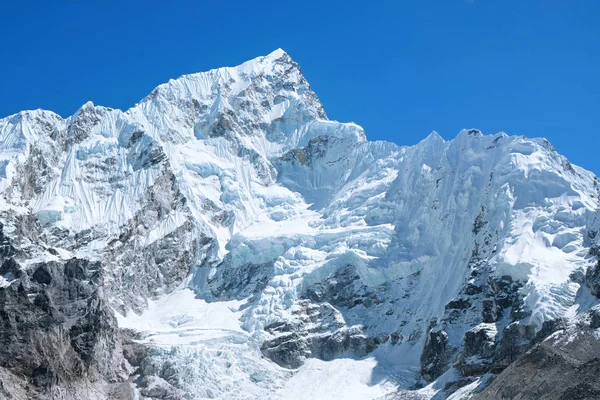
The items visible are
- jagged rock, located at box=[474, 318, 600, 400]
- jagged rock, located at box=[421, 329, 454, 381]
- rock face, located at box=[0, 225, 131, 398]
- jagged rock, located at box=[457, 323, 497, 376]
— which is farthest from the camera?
jagged rock, located at box=[421, 329, 454, 381]

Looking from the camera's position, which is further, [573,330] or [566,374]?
[573,330]

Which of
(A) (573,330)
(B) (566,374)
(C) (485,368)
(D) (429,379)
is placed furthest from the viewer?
(D) (429,379)

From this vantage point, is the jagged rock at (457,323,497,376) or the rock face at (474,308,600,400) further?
the jagged rock at (457,323,497,376)

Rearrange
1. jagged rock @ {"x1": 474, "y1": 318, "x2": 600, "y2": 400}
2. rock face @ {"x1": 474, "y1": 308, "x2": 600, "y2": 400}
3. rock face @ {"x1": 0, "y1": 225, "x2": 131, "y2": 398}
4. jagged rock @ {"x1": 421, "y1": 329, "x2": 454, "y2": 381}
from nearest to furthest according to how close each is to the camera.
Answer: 1. jagged rock @ {"x1": 474, "y1": 318, "x2": 600, "y2": 400}
2. rock face @ {"x1": 474, "y1": 308, "x2": 600, "y2": 400}
3. rock face @ {"x1": 0, "y1": 225, "x2": 131, "y2": 398}
4. jagged rock @ {"x1": 421, "y1": 329, "x2": 454, "y2": 381}

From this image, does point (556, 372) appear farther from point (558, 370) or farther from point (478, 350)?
point (478, 350)

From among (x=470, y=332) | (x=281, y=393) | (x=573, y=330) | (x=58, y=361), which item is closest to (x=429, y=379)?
(x=470, y=332)

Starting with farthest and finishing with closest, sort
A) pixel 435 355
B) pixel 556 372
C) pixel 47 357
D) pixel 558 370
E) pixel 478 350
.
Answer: pixel 47 357 → pixel 435 355 → pixel 478 350 → pixel 558 370 → pixel 556 372

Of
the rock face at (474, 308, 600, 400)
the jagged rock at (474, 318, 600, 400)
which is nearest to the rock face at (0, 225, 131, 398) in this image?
the rock face at (474, 308, 600, 400)

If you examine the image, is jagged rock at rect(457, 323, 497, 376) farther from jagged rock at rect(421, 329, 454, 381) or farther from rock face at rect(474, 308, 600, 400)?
rock face at rect(474, 308, 600, 400)

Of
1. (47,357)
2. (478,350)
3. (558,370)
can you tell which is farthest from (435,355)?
(47,357)

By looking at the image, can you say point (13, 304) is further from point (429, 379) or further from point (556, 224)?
point (556, 224)

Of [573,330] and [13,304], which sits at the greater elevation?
[13,304]
